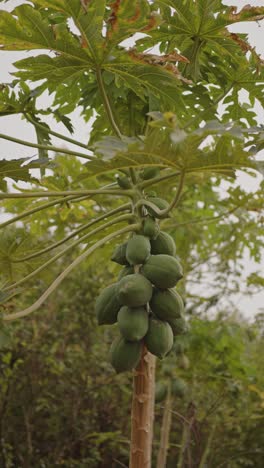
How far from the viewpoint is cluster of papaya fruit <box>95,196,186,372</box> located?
1.41 metres

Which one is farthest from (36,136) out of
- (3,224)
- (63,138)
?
(3,224)

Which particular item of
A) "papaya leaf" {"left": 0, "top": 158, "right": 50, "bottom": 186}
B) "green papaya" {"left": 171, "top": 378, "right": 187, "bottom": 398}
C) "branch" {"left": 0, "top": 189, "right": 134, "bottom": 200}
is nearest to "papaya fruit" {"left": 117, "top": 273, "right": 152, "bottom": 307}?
"branch" {"left": 0, "top": 189, "right": 134, "bottom": 200}

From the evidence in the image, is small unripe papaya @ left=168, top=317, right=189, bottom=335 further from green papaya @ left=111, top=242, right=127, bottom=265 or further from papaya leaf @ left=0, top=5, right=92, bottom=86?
papaya leaf @ left=0, top=5, right=92, bottom=86

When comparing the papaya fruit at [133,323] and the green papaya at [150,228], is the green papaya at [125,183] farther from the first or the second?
the papaya fruit at [133,323]

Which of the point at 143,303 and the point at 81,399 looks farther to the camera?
the point at 81,399

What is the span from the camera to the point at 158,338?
4.71 ft

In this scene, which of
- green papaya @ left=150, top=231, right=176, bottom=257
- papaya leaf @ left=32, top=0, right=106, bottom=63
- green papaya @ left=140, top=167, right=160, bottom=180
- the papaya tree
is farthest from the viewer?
green papaya @ left=140, top=167, right=160, bottom=180

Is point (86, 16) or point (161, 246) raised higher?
point (86, 16)

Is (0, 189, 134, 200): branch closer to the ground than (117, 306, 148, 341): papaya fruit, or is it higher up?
higher up

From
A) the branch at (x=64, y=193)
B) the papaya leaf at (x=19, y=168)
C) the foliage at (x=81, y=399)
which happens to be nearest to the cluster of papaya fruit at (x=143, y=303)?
the branch at (x=64, y=193)

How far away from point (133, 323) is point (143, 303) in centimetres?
6

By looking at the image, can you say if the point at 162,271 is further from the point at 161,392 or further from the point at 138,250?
the point at 161,392

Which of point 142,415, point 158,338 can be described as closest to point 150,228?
point 158,338

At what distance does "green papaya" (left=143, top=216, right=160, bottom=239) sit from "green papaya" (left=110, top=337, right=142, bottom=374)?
0.30 meters
